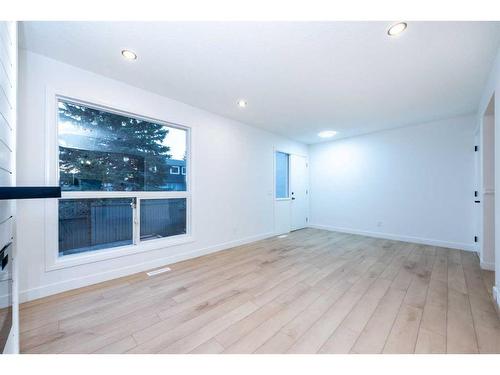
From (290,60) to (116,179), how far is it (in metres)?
2.56

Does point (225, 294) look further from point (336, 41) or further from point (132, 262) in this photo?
point (336, 41)

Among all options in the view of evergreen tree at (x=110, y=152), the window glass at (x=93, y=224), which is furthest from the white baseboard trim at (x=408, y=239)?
the window glass at (x=93, y=224)

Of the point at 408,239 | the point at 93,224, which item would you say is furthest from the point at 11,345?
the point at 408,239

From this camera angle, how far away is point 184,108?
3244 mm

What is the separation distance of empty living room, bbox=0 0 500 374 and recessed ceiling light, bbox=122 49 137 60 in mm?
39

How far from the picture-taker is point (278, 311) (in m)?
1.87

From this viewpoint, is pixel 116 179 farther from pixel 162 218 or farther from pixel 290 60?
pixel 290 60

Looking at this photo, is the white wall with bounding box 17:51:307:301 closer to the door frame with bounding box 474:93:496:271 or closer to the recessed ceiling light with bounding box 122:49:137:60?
the recessed ceiling light with bounding box 122:49:137:60

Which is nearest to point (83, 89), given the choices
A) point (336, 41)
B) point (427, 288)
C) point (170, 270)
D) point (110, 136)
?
point (110, 136)

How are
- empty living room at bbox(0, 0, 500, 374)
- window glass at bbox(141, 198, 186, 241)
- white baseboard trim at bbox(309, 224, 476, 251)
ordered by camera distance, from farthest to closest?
white baseboard trim at bbox(309, 224, 476, 251) < window glass at bbox(141, 198, 186, 241) < empty living room at bbox(0, 0, 500, 374)

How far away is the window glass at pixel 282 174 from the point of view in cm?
516

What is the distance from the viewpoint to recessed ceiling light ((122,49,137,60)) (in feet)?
6.61

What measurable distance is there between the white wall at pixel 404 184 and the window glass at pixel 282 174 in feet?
3.56

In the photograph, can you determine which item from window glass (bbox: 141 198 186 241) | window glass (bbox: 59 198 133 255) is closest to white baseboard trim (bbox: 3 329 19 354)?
window glass (bbox: 59 198 133 255)
